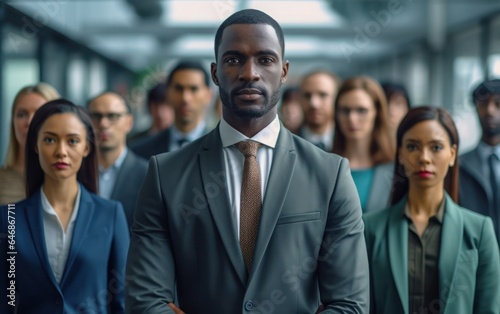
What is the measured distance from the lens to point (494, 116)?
4.70 meters

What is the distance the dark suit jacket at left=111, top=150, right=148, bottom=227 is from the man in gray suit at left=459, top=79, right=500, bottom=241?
1826 mm

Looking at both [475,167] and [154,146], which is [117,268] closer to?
[154,146]

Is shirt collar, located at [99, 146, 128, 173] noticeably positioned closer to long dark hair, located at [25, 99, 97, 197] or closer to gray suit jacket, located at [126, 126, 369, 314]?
long dark hair, located at [25, 99, 97, 197]

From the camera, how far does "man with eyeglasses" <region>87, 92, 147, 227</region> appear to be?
14.6ft

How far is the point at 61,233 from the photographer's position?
11.1ft

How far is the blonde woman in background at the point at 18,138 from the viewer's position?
4.07m

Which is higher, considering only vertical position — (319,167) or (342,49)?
(342,49)

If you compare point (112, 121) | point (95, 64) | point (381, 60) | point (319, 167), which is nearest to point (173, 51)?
point (95, 64)

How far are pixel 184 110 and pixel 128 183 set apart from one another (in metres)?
1.12

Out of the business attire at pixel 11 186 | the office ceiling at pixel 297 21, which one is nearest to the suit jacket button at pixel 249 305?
the business attire at pixel 11 186

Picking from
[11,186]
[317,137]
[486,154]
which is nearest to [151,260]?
[11,186]

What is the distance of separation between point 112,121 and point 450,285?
98.3 inches

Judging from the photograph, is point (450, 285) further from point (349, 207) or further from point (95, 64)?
point (95, 64)

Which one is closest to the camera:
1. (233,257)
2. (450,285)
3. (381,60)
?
(233,257)
